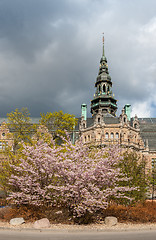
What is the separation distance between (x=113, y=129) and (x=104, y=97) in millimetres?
15188

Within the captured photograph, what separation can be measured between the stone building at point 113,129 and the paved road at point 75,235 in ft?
92.6

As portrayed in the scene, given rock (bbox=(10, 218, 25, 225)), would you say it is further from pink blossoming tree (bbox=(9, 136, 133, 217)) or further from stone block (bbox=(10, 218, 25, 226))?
pink blossoming tree (bbox=(9, 136, 133, 217))

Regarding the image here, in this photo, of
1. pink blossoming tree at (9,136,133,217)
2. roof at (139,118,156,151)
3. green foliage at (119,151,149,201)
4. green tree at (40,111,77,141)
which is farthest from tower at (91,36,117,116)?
pink blossoming tree at (9,136,133,217)

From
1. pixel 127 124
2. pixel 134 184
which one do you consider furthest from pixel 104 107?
pixel 134 184

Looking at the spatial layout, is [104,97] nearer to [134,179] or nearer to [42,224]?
[134,179]

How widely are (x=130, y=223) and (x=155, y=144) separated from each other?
42.8 m

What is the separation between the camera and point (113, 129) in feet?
159

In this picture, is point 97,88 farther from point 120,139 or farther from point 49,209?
point 49,209

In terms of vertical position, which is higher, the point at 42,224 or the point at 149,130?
the point at 149,130

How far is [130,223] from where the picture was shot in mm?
14836

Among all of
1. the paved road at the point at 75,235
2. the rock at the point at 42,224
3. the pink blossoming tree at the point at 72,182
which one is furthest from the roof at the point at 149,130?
the rock at the point at 42,224

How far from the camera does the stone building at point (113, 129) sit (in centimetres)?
4772

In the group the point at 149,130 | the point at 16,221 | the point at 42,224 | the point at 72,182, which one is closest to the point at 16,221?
the point at 16,221

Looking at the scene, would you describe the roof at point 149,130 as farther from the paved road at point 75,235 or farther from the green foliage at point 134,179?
the paved road at point 75,235
